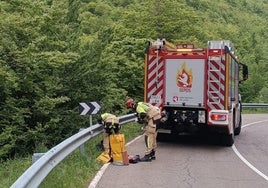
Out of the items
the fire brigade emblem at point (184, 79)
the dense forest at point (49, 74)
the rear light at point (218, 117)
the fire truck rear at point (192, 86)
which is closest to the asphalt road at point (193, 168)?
the fire truck rear at point (192, 86)

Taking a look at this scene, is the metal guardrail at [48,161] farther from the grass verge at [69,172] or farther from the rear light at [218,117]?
the rear light at [218,117]

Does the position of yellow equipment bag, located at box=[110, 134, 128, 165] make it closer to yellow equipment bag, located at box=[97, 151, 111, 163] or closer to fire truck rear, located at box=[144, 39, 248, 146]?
yellow equipment bag, located at box=[97, 151, 111, 163]

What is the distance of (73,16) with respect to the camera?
18.4 m

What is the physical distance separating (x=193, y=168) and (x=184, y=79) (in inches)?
145

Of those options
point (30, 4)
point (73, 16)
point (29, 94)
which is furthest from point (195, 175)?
point (73, 16)

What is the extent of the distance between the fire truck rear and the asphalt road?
0.69 m

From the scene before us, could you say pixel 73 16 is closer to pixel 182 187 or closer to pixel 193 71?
pixel 193 71

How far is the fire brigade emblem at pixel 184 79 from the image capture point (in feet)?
41.1

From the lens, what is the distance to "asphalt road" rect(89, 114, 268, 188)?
8055 mm

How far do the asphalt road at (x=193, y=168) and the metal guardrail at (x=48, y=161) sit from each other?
75cm

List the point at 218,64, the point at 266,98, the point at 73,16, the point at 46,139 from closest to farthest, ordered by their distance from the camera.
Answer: the point at 218,64 < the point at 46,139 < the point at 73,16 < the point at 266,98

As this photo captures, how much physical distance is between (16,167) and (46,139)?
4.49 meters

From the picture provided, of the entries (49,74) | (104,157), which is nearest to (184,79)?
(104,157)

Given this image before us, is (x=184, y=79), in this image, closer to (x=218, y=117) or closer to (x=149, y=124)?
(x=218, y=117)
